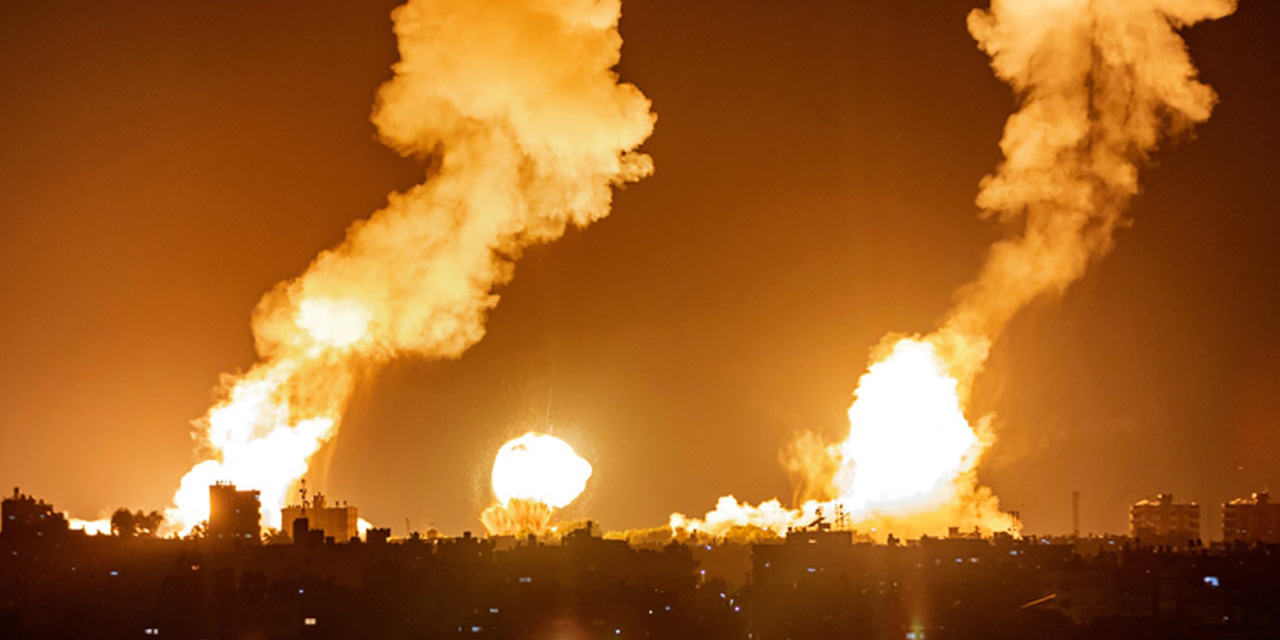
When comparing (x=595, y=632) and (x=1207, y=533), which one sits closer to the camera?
(x=595, y=632)

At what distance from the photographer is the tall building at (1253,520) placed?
117938mm

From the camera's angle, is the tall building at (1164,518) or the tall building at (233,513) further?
the tall building at (1164,518)

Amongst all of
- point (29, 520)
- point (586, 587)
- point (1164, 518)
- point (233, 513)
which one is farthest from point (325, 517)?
point (1164, 518)

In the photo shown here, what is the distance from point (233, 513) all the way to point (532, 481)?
16284 millimetres

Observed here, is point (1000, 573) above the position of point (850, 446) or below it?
below

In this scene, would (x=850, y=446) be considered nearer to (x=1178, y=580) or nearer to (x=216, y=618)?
(x=1178, y=580)

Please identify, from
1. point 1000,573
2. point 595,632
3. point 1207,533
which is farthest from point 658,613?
point 1207,533

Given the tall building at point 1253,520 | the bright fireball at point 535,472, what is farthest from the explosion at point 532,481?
the tall building at point 1253,520

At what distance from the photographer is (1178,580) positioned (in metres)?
85.7

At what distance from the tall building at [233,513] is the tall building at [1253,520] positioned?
5655 cm

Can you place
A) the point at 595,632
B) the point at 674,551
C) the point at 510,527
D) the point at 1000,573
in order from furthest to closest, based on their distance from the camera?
the point at 510,527 < the point at 674,551 < the point at 1000,573 < the point at 595,632

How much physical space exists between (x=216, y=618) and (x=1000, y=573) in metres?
34.3

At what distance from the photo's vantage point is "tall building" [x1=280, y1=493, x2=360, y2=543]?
4077 inches

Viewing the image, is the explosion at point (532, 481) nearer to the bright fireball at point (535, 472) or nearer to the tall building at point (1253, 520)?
the bright fireball at point (535, 472)
